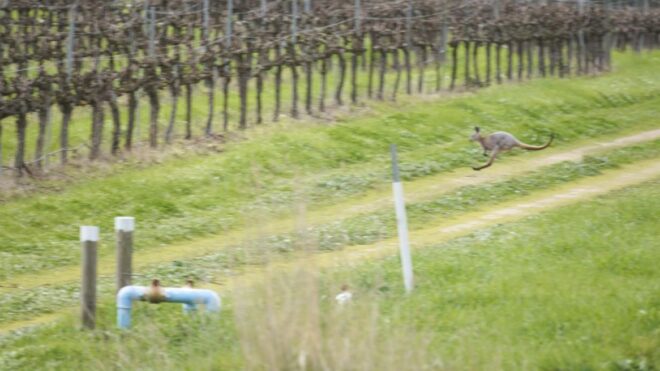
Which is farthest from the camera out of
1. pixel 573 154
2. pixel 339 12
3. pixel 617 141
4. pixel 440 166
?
pixel 339 12

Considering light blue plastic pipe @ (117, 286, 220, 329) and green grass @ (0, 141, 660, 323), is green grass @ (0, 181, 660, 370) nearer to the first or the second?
light blue plastic pipe @ (117, 286, 220, 329)

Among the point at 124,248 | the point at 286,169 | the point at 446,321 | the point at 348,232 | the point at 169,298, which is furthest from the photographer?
the point at 286,169

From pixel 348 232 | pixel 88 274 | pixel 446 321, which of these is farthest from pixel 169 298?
pixel 348 232

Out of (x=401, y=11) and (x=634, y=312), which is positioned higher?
(x=401, y=11)

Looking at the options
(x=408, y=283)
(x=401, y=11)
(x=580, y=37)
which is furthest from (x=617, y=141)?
(x=408, y=283)

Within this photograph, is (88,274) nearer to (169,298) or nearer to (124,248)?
(124,248)

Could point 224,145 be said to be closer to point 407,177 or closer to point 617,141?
point 407,177

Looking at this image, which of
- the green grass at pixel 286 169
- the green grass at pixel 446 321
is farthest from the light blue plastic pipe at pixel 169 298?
the green grass at pixel 286 169

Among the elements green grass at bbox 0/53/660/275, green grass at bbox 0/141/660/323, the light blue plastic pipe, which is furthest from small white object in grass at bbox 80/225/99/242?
green grass at bbox 0/53/660/275

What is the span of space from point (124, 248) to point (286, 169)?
9089mm

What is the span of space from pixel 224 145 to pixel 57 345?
Answer: 1124 centimetres

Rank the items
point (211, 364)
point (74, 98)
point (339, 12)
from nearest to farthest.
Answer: point (211, 364) → point (74, 98) → point (339, 12)

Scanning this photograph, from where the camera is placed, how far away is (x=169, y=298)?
10.3 metres

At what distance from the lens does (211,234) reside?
16.1 m
